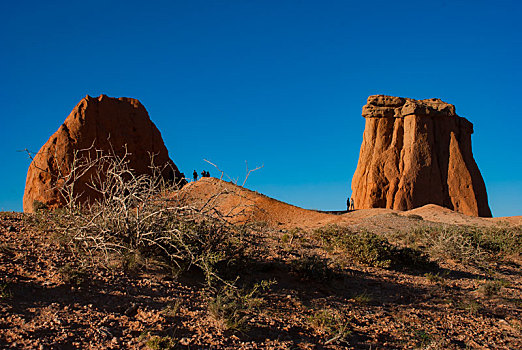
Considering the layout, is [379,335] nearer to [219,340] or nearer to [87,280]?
[219,340]

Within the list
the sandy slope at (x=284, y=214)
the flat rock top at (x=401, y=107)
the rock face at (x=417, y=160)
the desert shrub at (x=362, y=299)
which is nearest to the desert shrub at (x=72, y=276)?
the desert shrub at (x=362, y=299)

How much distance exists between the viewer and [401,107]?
3192cm

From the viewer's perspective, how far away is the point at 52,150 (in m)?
18.7

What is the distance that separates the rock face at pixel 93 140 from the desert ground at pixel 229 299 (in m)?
11.7

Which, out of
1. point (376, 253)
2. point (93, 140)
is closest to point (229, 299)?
point (376, 253)

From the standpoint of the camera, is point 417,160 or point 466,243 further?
point 417,160

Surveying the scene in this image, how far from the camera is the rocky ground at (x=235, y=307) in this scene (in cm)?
396

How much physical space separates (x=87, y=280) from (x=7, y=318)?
3.59 ft

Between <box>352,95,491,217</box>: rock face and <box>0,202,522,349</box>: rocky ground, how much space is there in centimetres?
2371

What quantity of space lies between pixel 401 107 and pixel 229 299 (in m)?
30.3

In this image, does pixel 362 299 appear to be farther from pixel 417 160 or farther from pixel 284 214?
pixel 417 160

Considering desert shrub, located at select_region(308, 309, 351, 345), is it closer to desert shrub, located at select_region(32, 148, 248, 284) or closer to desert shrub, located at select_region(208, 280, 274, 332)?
desert shrub, located at select_region(208, 280, 274, 332)

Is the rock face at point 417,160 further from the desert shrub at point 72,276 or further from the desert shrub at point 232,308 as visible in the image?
the desert shrub at point 72,276

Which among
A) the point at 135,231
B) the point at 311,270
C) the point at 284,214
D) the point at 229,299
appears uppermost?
the point at 284,214
